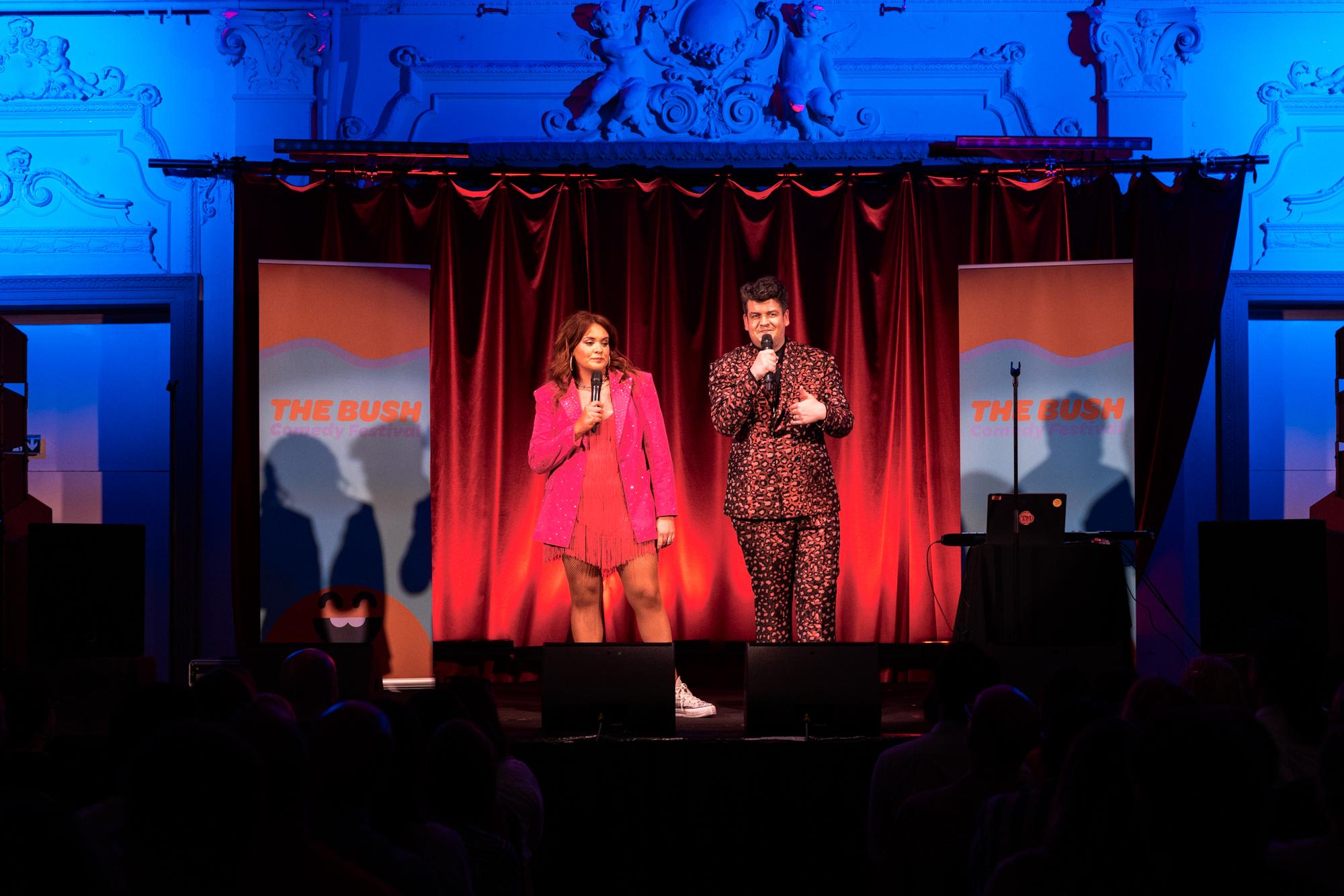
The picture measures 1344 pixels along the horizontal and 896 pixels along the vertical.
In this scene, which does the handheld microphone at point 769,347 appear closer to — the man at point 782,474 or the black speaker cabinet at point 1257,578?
the man at point 782,474

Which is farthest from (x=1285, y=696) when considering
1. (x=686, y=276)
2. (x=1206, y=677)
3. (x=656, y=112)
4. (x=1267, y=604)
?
(x=656, y=112)

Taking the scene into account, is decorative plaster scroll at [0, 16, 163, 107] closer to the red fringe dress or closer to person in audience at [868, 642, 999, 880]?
the red fringe dress

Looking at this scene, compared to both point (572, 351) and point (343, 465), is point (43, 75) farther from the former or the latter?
point (572, 351)

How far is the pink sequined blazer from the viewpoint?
197 inches

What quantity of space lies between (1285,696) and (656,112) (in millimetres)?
5047

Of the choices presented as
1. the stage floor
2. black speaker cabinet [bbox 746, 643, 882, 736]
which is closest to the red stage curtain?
the stage floor

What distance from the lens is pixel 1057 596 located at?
5.40 m

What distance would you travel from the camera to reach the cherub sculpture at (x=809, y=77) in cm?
700

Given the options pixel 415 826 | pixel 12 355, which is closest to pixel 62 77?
pixel 12 355

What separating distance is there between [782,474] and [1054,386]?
7.32 ft

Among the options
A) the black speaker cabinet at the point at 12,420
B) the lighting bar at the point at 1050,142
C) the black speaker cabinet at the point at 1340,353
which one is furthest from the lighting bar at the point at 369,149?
the black speaker cabinet at the point at 1340,353

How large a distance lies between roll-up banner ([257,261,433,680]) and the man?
2.06 m

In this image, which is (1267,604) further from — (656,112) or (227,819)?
(227,819)

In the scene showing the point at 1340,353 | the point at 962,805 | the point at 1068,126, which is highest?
the point at 1068,126
